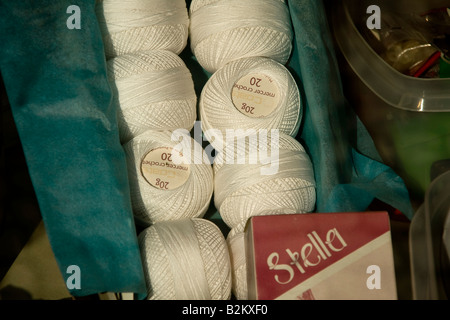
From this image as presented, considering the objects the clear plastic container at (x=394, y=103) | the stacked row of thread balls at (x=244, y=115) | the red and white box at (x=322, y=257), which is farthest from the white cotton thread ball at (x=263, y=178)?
the clear plastic container at (x=394, y=103)

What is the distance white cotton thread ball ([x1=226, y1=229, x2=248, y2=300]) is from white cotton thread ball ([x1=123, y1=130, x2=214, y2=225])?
9 cm

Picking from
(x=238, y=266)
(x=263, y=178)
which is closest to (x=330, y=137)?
(x=263, y=178)

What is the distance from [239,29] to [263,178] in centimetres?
25

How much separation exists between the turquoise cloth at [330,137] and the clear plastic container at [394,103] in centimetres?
4

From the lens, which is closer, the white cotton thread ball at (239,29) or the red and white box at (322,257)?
the red and white box at (322,257)

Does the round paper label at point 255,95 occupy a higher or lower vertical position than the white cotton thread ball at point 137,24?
lower

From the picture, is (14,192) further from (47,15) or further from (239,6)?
(239,6)

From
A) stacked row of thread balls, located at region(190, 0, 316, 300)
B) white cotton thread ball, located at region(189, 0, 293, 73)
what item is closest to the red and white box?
stacked row of thread balls, located at region(190, 0, 316, 300)

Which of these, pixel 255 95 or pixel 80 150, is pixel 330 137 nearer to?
pixel 255 95

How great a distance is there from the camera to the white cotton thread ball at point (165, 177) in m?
0.68

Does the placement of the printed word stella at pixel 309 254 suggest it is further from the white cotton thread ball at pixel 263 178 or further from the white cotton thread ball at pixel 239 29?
the white cotton thread ball at pixel 239 29

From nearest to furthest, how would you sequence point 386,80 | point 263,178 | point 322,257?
point 322,257
point 263,178
point 386,80

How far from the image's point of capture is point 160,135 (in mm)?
Result: 705
